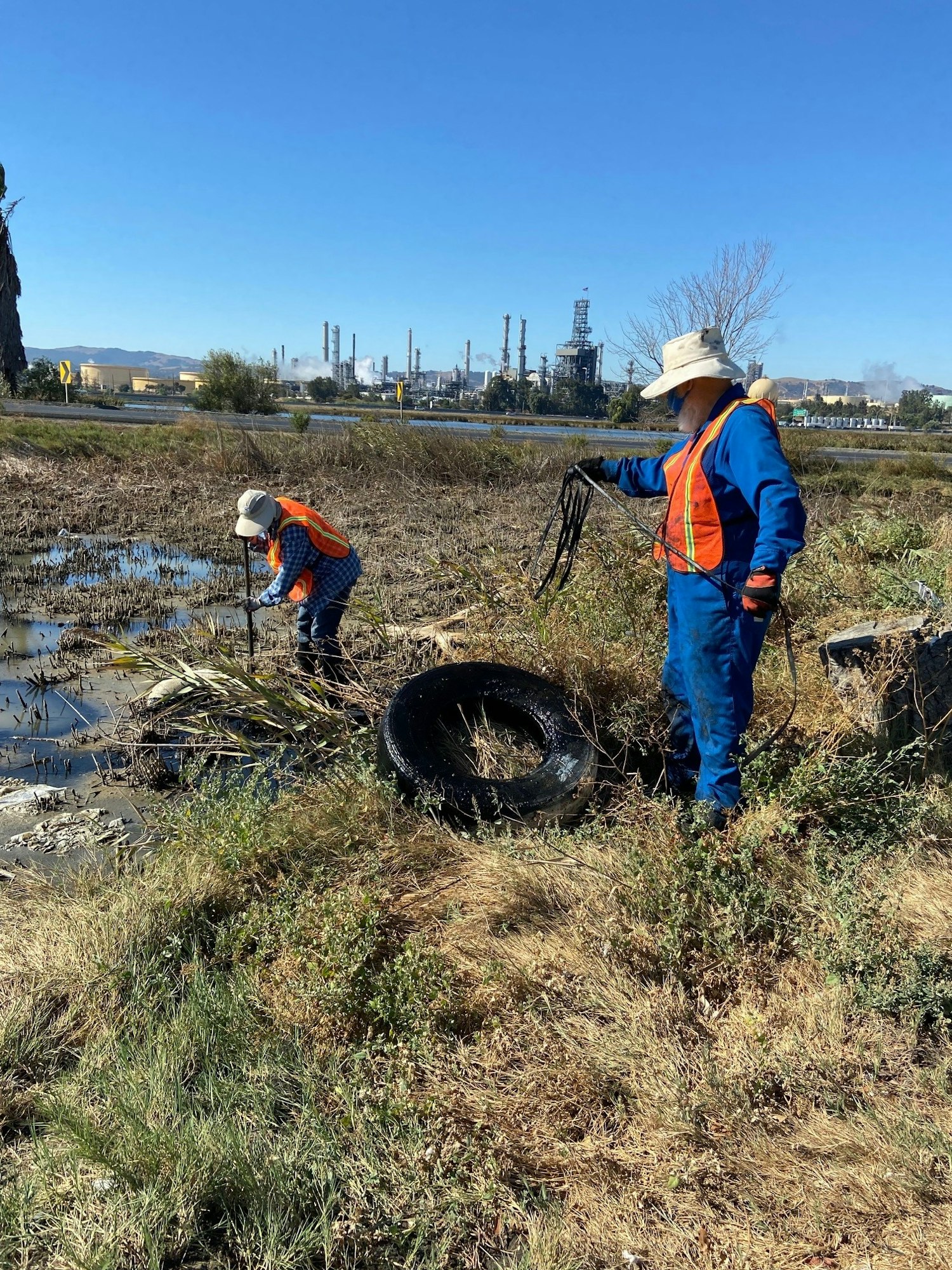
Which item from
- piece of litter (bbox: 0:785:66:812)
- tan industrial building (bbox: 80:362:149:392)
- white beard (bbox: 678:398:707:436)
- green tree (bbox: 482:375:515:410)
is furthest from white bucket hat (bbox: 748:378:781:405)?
tan industrial building (bbox: 80:362:149:392)

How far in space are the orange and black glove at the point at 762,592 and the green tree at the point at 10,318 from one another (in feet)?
151

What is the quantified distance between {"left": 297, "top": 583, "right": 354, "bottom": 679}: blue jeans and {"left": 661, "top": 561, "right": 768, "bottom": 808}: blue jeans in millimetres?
2667

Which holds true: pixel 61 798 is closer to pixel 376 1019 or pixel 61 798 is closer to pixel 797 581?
pixel 376 1019

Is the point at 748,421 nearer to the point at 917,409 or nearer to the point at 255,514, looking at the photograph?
the point at 255,514

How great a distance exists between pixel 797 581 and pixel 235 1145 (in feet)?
17.0

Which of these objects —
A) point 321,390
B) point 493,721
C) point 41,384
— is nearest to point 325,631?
point 493,721

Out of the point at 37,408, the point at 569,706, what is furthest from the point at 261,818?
the point at 37,408

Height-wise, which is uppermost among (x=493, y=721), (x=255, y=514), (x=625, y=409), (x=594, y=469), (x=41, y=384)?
(x=41, y=384)

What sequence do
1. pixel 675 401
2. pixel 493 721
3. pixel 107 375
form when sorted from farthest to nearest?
pixel 107 375 < pixel 493 721 < pixel 675 401

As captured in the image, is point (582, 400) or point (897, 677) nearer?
point (897, 677)

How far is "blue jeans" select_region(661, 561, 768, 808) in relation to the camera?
3408mm

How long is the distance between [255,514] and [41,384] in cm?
4066

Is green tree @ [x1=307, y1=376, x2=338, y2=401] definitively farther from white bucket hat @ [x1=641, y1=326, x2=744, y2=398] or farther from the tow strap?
white bucket hat @ [x1=641, y1=326, x2=744, y2=398]

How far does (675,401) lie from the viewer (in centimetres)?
368
